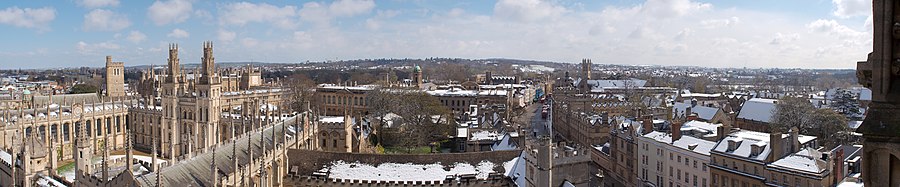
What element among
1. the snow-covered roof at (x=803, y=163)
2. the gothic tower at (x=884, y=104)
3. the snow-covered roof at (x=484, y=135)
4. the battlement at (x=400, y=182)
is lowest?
the battlement at (x=400, y=182)

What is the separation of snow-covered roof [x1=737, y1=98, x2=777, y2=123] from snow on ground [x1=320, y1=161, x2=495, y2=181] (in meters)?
43.2

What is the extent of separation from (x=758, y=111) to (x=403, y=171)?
162 ft

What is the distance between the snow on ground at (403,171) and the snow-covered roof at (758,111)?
43170 millimetres

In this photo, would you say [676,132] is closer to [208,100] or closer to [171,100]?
[208,100]

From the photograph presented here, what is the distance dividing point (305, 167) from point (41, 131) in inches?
1354

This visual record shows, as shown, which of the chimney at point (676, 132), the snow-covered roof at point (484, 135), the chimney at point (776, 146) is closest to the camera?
the chimney at point (776, 146)

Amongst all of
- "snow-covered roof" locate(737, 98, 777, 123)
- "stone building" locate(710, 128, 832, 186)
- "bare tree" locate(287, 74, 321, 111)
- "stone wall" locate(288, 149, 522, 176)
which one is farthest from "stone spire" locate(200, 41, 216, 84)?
"snow-covered roof" locate(737, 98, 777, 123)

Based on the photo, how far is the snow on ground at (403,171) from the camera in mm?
30609

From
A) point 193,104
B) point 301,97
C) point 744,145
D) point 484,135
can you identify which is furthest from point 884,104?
point 301,97

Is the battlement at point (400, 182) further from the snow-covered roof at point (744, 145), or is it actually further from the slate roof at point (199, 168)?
the snow-covered roof at point (744, 145)

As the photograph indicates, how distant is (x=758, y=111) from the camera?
67.3 m

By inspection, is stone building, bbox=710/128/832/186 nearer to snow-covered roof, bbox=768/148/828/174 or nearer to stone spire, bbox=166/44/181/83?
snow-covered roof, bbox=768/148/828/174

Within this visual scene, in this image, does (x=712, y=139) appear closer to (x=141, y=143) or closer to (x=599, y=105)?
(x=599, y=105)

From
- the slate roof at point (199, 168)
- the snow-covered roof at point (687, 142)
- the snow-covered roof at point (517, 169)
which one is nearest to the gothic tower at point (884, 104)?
the slate roof at point (199, 168)
